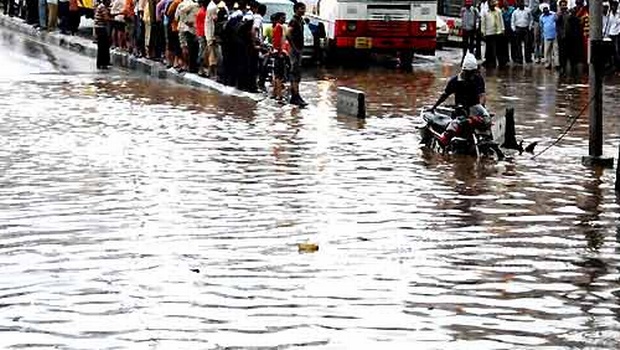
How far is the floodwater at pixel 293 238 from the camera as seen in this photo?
8781 mm

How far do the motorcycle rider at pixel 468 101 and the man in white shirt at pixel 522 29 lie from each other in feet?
65.7

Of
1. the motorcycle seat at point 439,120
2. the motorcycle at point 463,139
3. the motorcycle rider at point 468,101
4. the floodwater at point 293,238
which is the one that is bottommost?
the floodwater at point 293,238

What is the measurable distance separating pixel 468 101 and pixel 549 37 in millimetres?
18662

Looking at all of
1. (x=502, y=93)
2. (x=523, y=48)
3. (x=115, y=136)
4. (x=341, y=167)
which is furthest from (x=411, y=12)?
(x=341, y=167)

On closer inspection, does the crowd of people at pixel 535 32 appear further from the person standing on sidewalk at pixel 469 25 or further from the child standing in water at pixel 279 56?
the child standing in water at pixel 279 56

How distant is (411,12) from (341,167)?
788 inches

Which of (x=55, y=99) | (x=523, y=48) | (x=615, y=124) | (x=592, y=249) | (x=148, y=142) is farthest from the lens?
(x=523, y=48)

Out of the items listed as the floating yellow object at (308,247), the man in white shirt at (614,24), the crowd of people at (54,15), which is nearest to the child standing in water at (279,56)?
the man in white shirt at (614,24)

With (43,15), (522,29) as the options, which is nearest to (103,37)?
(43,15)

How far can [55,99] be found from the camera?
1027 inches

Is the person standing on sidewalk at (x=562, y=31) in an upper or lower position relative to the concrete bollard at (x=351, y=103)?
upper

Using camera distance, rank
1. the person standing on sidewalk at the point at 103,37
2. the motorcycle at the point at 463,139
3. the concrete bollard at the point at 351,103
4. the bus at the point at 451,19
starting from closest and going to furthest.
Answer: the motorcycle at the point at 463,139 → the concrete bollard at the point at 351,103 → the person standing on sidewalk at the point at 103,37 → the bus at the point at 451,19

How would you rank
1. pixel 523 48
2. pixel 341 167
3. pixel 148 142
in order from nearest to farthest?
1. pixel 341 167
2. pixel 148 142
3. pixel 523 48

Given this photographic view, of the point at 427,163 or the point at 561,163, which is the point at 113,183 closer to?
the point at 427,163
